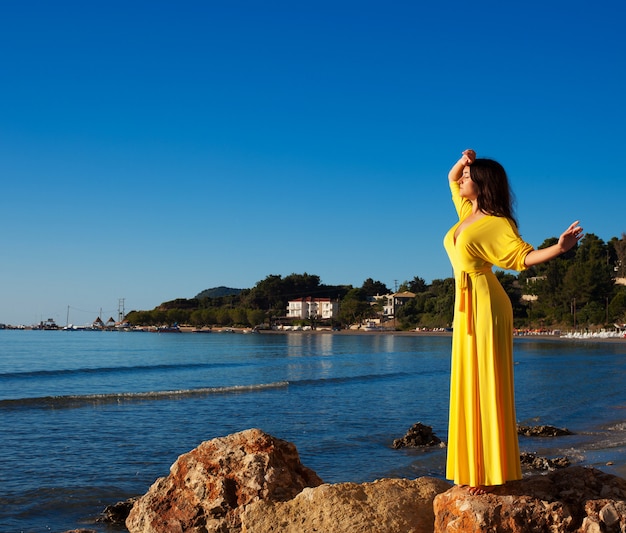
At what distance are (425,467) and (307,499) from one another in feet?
26.3

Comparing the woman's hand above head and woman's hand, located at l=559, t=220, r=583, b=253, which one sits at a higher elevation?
the woman's hand above head

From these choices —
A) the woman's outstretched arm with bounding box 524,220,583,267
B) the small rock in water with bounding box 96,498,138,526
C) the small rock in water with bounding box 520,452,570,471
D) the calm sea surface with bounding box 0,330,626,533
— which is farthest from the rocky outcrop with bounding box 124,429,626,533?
the small rock in water with bounding box 520,452,570,471

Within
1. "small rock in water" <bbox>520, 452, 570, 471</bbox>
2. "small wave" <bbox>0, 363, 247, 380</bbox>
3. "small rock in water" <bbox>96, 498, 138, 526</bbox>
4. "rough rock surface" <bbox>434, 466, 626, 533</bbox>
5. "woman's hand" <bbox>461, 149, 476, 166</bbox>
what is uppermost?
"woman's hand" <bbox>461, 149, 476, 166</bbox>

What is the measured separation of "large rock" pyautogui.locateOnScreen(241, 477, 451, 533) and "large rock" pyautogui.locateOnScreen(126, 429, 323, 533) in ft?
0.63

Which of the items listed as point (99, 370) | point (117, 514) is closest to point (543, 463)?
point (117, 514)

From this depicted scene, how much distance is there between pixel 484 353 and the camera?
168 inches

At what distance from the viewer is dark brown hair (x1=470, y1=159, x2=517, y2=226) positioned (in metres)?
4.41

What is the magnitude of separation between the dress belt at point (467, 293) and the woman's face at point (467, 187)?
52 centimetres

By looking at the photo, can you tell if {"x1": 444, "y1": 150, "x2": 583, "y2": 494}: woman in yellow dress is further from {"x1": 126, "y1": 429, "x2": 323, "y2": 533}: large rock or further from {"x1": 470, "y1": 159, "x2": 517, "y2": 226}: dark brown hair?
{"x1": 126, "y1": 429, "x2": 323, "y2": 533}: large rock

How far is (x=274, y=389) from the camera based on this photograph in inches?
1207

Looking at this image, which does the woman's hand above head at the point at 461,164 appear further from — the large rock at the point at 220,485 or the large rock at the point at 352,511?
the large rock at the point at 220,485

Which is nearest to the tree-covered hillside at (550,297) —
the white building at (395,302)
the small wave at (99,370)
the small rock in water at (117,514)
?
the white building at (395,302)

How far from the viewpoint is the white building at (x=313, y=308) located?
17775 centimetres

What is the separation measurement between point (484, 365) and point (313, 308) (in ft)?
582
